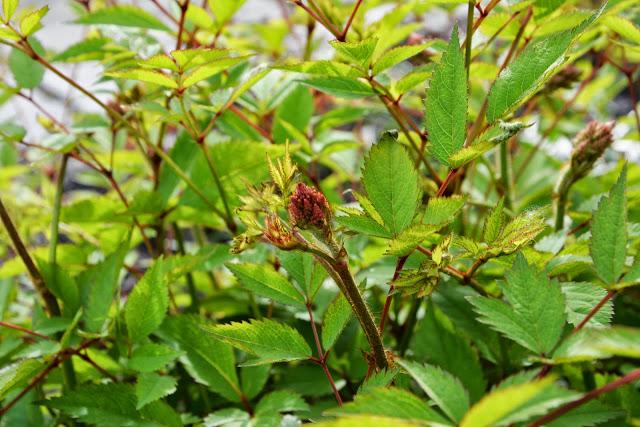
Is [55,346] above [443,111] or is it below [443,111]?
below

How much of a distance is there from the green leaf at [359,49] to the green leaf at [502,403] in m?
0.35

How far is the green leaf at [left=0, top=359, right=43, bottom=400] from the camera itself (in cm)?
58

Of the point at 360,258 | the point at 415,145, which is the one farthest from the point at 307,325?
the point at 415,145

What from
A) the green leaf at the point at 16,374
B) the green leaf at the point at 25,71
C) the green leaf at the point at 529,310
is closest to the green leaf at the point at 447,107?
the green leaf at the point at 529,310

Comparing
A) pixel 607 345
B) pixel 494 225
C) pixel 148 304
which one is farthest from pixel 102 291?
pixel 607 345

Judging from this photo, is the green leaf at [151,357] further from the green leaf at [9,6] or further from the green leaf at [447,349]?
the green leaf at [9,6]

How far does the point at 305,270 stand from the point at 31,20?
0.39 m

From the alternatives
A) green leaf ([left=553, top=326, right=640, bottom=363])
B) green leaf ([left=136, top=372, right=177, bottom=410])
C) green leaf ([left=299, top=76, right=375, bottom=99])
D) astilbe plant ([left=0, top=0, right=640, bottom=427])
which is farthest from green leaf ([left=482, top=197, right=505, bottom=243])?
green leaf ([left=136, top=372, right=177, bottom=410])

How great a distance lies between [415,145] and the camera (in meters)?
0.71

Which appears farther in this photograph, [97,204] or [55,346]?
[97,204]

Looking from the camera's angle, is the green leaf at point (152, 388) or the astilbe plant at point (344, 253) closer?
the astilbe plant at point (344, 253)

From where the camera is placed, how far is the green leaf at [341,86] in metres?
0.64

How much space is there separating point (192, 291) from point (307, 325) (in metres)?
0.17

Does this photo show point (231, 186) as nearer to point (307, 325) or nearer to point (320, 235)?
point (307, 325)
